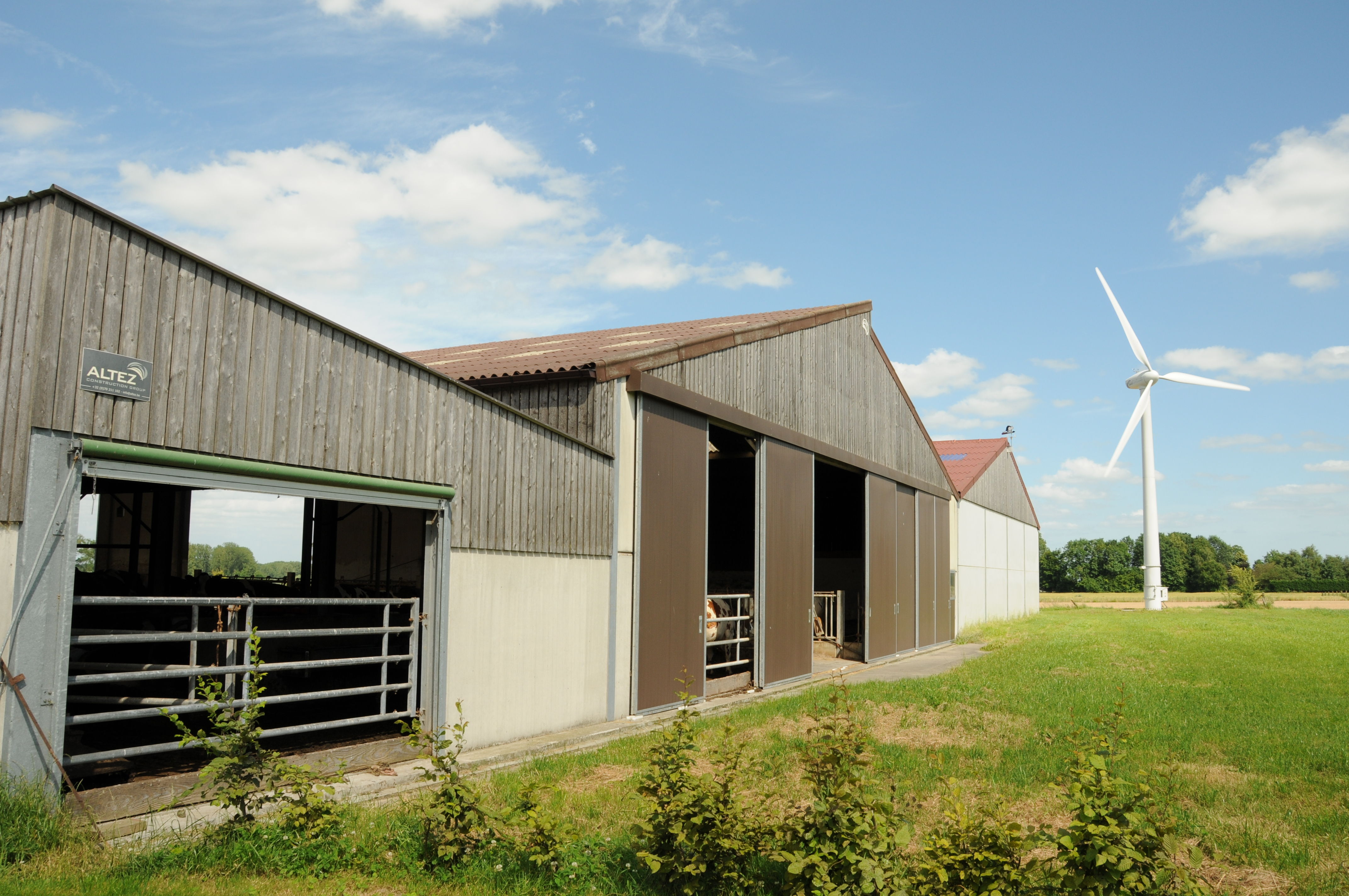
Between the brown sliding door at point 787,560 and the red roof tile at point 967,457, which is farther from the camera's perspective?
the red roof tile at point 967,457

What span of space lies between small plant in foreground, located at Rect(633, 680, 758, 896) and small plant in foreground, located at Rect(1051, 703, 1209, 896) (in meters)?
1.95

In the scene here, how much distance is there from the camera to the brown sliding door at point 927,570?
2811 centimetres

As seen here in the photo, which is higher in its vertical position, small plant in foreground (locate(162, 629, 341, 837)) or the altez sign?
the altez sign

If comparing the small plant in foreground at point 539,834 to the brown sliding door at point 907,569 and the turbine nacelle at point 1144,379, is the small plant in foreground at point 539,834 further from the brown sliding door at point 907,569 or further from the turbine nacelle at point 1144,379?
the turbine nacelle at point 1144,379

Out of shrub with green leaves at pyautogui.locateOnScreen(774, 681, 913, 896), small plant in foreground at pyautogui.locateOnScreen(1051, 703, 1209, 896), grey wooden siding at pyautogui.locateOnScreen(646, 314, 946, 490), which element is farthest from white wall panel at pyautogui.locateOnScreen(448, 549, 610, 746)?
small plant in foreground at pyautogui.locateOnScreen(1051, 703, 1209, 896)

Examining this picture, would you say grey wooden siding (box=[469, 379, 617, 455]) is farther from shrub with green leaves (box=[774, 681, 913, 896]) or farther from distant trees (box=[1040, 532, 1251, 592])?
distant trees (box=[1040, 532, 1251, 592])

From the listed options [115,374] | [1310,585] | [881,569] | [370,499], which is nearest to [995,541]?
[881,569]

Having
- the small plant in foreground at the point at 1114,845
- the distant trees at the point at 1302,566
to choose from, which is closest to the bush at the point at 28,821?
the small plant in foreground at the point at 1114,845

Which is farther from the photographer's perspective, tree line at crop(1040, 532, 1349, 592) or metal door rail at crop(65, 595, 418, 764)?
tree line at crop(1040, 532, 1349, 592)

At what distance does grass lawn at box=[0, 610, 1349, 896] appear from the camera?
243 inches

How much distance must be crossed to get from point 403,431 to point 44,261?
3.82 metres

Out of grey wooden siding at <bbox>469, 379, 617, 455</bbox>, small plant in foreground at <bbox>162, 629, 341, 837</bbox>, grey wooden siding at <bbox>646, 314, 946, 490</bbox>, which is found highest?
grey wooden siding at <bbox>646, 314, 946, 490</bbox>

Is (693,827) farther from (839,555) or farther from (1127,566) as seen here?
(1127,566)

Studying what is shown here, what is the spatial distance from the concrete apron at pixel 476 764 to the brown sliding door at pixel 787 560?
603 mm
